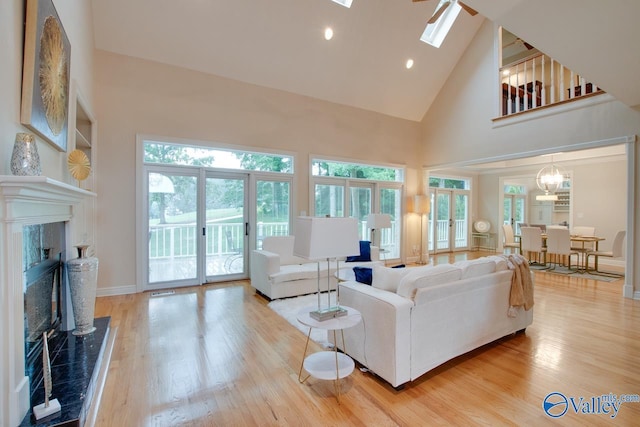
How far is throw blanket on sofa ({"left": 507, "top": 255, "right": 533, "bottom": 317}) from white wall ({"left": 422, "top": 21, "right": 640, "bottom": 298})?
111 inches

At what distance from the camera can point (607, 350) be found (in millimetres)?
2814

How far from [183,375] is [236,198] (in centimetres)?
346

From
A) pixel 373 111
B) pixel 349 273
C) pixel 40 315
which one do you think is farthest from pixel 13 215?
pixel 373 111

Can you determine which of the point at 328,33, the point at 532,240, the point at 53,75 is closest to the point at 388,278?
the point at 53,75

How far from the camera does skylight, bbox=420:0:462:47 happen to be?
19.7 ft

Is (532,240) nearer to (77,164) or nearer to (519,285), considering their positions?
(519,285)

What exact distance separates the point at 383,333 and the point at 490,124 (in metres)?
5.74

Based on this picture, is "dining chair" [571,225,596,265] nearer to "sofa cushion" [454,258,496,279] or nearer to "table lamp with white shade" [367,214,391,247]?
"table lamp with white shade" [367,214,391,247]

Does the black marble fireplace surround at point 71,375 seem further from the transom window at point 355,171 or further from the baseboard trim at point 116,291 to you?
the transom window at point 355,171

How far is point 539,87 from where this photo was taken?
20.5ft

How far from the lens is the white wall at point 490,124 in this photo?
14.9 feet

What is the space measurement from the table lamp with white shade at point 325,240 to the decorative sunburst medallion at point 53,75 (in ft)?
6.99

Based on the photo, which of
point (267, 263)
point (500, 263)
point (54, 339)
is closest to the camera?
point (54, 339)

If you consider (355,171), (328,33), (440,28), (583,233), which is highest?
(440,28)
